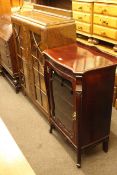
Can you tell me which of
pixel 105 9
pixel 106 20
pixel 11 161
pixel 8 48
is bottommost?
pixel 11 161

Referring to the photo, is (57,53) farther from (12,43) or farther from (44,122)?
(12,43)

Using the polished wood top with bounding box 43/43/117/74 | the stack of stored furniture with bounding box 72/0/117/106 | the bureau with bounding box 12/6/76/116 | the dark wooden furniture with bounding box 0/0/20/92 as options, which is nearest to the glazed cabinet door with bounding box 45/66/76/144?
the polished wood top with bounding box 43/43/117/74

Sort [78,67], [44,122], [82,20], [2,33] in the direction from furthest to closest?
[2,33] < [82,20] < [44,122] < [78,67]

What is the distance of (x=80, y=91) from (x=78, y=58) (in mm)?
295

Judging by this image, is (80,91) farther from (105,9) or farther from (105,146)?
(105,9)

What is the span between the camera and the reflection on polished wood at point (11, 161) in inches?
44.5

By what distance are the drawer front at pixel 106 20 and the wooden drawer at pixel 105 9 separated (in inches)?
1.8

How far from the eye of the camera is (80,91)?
56.3 inches

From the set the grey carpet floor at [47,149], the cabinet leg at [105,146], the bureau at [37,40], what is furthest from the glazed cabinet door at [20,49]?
the cabinet leg at [105,146]

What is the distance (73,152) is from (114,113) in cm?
79

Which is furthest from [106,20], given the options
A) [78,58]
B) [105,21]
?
[78,58]

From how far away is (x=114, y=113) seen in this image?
8.07ft

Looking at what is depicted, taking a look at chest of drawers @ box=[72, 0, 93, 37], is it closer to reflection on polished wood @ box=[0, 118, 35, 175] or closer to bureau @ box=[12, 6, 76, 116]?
bureau @ box=[12, 6, 76, 116]

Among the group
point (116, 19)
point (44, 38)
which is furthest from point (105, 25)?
point (44, 38)
